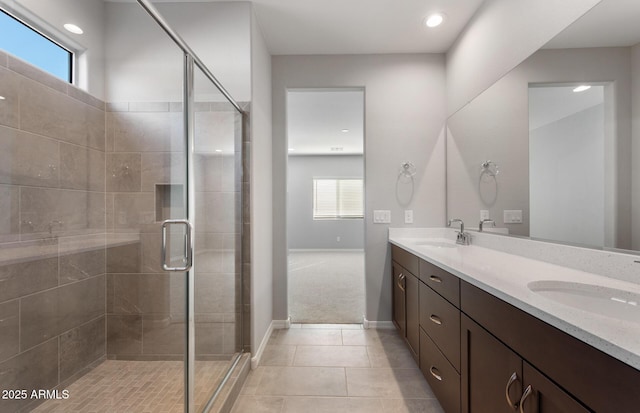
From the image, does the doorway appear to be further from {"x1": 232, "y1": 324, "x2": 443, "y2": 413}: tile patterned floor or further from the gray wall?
{"x1": 232, "y1": 324, "x2": 443, "y2": 413}: tile patterned floor

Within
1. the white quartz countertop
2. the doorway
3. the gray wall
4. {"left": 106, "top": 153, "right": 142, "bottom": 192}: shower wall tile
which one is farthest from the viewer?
the gray wall

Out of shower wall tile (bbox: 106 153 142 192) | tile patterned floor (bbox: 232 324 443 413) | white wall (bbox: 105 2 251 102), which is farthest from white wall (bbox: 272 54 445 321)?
shower wall tile (bbox: 106 153 142 192)

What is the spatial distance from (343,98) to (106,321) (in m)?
3.61

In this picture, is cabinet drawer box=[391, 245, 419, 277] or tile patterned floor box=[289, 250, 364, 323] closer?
cabinet drawer box=[391, 245, 419, 277]

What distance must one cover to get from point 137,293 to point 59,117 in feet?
3.84

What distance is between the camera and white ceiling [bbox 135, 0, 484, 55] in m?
2.08

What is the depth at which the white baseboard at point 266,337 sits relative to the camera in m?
2.05

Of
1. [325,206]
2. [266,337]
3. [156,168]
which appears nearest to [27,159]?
[156,168]

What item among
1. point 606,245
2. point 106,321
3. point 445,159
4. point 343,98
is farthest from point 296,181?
point 606,245

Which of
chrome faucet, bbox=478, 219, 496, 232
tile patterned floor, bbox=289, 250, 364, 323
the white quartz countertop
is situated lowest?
tile patterned floor, bbox=289, 250, 364, 323

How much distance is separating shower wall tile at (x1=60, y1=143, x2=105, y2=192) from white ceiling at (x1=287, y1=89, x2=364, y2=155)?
5.96ft

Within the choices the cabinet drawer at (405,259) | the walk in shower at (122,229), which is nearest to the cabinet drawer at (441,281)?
the cabinet drawer at (405,259)

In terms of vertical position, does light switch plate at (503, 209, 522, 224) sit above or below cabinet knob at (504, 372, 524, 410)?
above

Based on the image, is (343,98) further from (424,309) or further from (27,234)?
(27,234)
